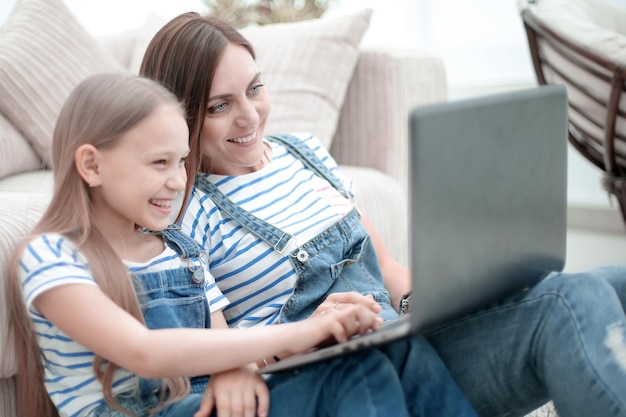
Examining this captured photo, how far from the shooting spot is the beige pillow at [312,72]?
200 cm

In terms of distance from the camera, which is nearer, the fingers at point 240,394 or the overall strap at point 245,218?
the fingers at point 240,394

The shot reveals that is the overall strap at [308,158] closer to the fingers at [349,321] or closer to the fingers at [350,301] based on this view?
the fingers at [350,301]

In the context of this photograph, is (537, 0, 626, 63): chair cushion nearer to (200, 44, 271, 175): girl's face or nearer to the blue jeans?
(200, 44, 271, 175): girl's face

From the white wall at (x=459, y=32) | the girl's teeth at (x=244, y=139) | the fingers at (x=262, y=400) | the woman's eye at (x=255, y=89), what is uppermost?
the woman's eye at (x=255, y=89)

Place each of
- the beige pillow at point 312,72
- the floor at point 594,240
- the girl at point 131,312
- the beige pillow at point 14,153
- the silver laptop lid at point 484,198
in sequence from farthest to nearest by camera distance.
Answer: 1. the floor at point 594,240
2. the beige pillow at point 312,72
3. the beige pillow at point 14,153
4. the girl at point 131,312
5. the silver laptop lid at point 484,198

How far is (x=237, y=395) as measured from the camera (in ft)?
3.01

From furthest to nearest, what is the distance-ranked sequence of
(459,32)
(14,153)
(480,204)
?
(459,32) → (14,153) → (480,204)

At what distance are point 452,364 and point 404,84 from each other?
1.13 meters

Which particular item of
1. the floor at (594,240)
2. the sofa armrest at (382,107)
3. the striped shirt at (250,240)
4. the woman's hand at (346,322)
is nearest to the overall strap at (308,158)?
the striped shirt at (250,240)

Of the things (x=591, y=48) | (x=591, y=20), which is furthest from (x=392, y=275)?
(x=591, y=20)

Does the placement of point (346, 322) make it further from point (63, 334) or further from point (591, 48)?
point (591, 48)

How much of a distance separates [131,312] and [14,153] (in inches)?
43.7

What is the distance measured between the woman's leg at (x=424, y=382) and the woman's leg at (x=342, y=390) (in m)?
0.06

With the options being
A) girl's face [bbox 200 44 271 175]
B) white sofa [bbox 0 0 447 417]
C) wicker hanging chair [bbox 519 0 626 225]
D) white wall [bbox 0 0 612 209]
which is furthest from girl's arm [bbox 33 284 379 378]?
white wall [bbox 0 0 612 209]
